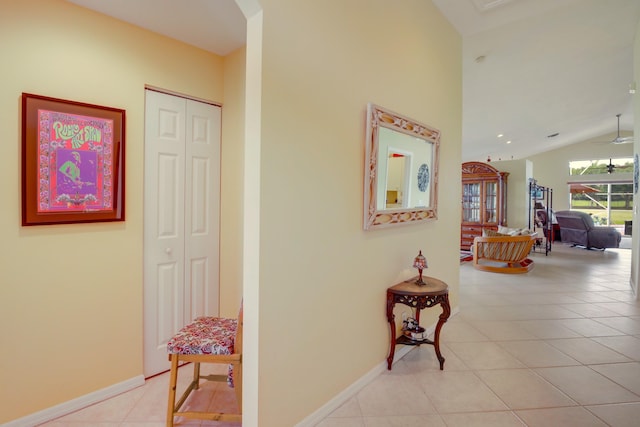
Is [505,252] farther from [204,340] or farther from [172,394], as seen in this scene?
[172,394]

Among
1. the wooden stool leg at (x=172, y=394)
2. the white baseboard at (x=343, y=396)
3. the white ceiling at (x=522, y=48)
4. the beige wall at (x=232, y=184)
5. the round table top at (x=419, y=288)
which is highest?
the white ceiling at (x=522, y=48)

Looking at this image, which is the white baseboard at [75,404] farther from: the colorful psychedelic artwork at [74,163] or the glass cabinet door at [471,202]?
the glass cabinet door at [471,202]

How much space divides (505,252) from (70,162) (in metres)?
6.36

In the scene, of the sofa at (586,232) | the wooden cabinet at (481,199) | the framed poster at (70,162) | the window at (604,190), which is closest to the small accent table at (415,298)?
the framed poster at (70,162)

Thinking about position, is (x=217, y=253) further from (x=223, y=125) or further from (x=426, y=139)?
(x=426, y=139)

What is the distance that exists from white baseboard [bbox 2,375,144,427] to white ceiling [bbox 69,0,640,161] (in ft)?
8.04

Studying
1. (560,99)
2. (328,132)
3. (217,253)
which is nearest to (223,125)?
(217,253)

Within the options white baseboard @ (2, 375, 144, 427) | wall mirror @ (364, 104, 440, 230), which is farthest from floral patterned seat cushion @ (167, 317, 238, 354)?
wall mirror @ (364, 104, 440, 230)

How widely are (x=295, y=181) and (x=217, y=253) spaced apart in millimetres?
1422

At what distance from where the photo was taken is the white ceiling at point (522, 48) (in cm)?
218

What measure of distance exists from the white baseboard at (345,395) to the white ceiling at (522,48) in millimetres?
2516

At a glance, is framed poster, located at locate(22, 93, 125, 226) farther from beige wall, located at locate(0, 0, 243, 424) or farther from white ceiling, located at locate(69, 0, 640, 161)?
white ceiling, located at locate(69, 0, 640, 161)

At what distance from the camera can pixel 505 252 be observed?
19.3 feet

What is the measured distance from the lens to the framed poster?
1.86m
